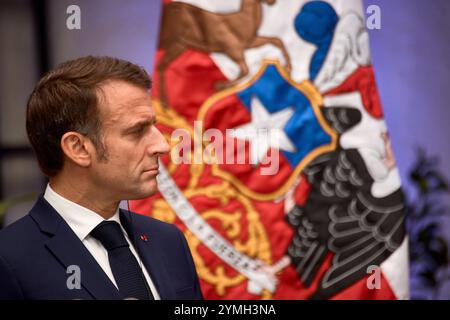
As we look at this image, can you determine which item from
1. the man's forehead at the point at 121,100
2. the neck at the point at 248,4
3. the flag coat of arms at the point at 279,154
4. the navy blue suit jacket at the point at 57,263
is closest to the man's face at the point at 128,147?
the man's forehead at the point at 121,100

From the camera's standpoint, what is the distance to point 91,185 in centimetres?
156

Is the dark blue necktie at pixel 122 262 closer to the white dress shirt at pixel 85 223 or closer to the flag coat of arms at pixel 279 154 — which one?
the white dress shirt at pixel 85 223

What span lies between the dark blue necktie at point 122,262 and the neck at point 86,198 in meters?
0.04

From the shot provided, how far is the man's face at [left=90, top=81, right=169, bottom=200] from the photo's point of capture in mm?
1520

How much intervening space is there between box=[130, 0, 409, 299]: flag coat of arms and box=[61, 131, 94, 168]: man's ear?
1.12 m

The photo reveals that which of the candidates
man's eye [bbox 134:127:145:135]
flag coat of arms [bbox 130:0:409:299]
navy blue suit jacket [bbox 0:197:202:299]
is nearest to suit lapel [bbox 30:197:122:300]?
navy blue suit jacket [bbox 0:197:202:299]

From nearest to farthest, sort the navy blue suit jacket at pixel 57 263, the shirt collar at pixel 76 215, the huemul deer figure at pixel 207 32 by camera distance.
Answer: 1. the navy blue suit jacket at pixel 57 263
2. the shirt collar at pixel 76 215
3. the huemul deer figure at pixel 207 32

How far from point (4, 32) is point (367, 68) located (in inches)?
58.9

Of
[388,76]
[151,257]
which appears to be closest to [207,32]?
[388,76]

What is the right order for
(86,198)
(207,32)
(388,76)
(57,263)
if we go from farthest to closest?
1. (388,76)
2. (207,32)
3. (86,198)
4. (57,263)

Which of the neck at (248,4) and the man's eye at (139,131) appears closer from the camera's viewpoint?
the man's eye at (139,131)

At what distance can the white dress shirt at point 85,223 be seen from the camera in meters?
1.51

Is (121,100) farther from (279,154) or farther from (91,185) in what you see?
(279,154)

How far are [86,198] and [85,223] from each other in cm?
6
